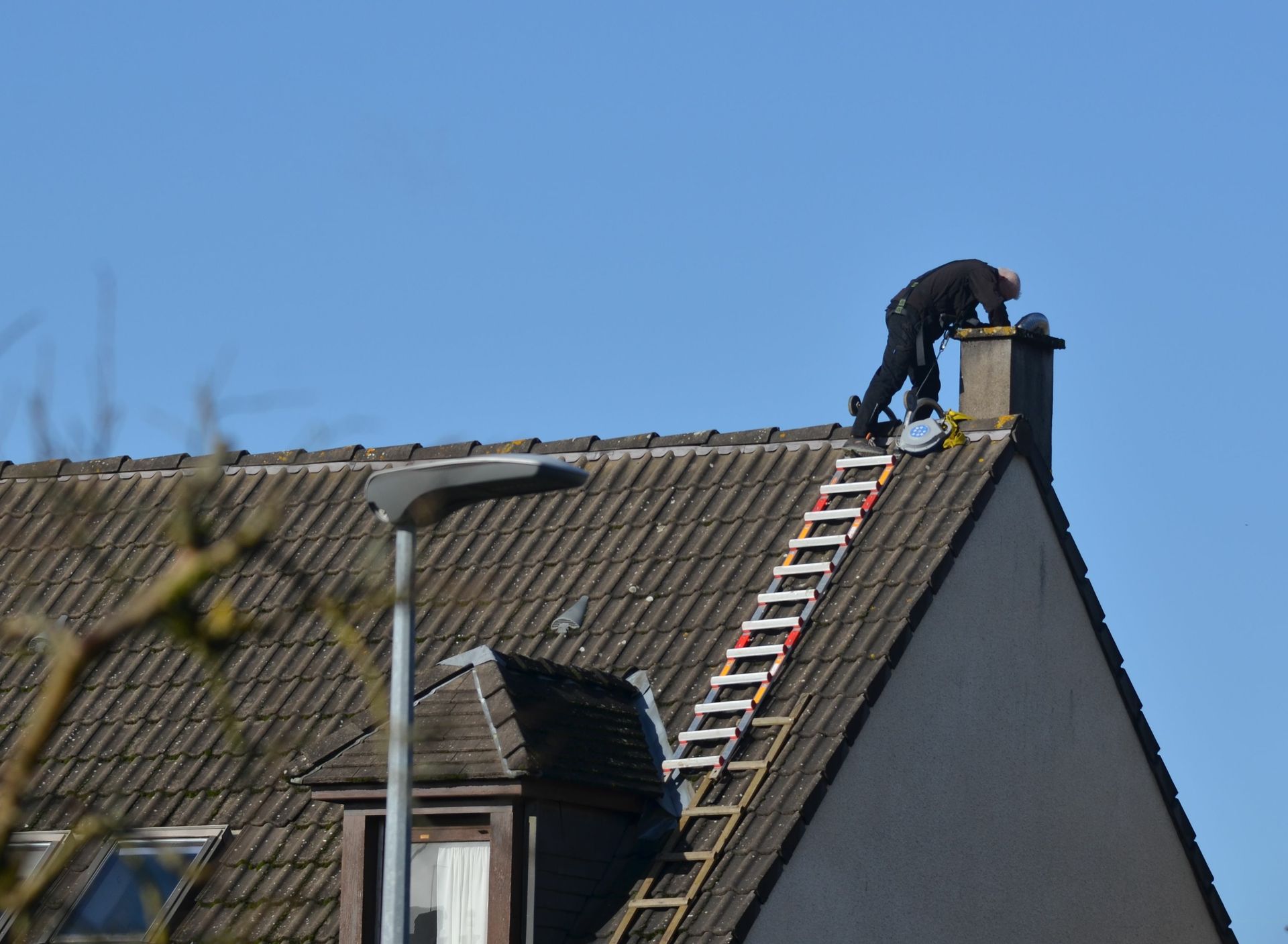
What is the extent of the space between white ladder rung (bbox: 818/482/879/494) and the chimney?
3.63ft

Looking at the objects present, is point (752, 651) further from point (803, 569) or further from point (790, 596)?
point (803, 569)

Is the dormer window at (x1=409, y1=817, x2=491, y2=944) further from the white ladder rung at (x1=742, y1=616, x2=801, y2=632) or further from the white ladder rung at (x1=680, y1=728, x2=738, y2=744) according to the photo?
the white ladder rung at (x1=742, y1=616, x2=801, y2=632)

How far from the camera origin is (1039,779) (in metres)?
14.9

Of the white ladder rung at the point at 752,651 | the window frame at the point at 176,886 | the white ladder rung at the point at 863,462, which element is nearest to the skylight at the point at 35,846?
the window frame at the point at 176,886

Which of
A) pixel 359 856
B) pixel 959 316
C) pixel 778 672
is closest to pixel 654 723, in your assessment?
pixel 778 672

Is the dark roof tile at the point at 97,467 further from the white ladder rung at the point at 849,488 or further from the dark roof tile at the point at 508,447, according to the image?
the white ladder rung at the point at 849,488

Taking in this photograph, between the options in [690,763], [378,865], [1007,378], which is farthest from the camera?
[1007,378]

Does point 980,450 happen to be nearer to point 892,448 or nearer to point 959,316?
point 892,448

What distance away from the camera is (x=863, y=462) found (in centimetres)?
1519

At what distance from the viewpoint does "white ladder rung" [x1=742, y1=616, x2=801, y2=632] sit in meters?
13.8

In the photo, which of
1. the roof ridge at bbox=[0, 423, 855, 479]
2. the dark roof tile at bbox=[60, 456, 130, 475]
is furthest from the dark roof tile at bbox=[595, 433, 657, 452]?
the dark roof tile at bbox=[60, 456, 130, 475]

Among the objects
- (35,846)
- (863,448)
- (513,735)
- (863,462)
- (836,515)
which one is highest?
(863,448)

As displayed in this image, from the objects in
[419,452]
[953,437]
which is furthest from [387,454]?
[953,437]

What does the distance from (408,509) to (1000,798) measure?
20.4 ft
